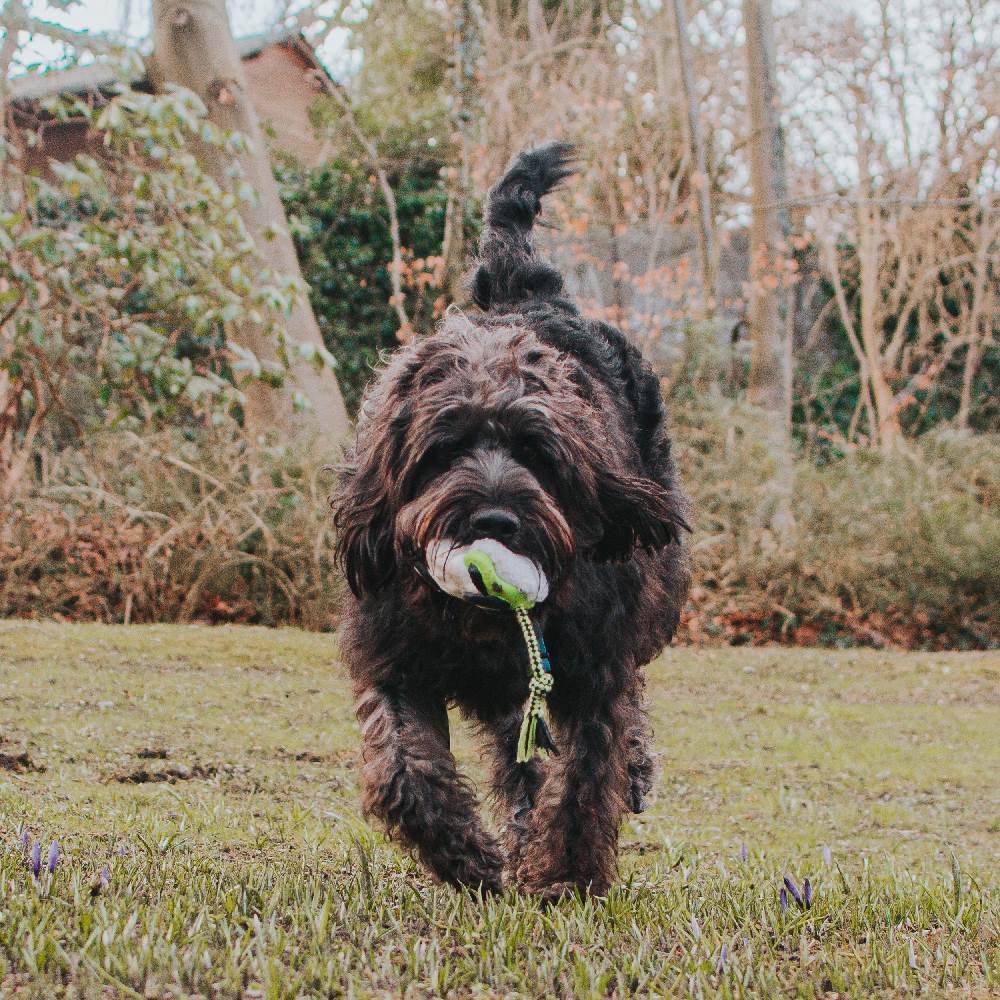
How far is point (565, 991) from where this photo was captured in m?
2.42

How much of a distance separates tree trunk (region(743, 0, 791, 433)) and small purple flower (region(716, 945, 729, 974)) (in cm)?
1071

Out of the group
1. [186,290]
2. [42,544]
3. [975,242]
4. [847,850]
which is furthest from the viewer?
[975,242]

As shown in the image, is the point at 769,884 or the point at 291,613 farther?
the point at 291,613

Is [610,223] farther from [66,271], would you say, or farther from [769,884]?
[769,884]

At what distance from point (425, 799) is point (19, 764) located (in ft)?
7.92

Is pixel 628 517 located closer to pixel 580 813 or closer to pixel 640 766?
pixel 580 813

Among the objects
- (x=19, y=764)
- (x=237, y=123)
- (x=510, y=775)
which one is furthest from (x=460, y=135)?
(x=510, y=775)

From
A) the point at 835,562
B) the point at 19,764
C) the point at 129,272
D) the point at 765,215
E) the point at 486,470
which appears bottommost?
the point at 835,562

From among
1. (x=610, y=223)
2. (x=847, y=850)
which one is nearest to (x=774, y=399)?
(x=610, y=223)

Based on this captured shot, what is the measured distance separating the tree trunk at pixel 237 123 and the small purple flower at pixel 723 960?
8.88 metres

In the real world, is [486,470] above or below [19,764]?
above

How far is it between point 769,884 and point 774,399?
10.1m

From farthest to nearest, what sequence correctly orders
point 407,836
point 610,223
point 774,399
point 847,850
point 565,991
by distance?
point 610,223, point 774,399, point 847,850, point 407,836, point 565,991

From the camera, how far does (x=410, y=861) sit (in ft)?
12.5
